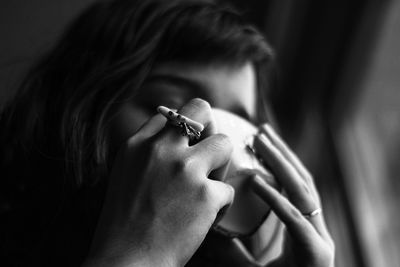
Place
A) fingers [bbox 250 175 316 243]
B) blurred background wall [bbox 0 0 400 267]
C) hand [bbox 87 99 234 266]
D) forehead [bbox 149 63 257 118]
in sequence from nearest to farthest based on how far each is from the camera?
hand [bbox 87 99 234 266] → fingers [bbox 250 175 316 243] → forehead [bbox 149 63 257 118] → blurred background wall [bbox 0 0 400 267]

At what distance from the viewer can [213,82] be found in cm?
67

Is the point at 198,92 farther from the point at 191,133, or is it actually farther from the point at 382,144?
the point at 382,144

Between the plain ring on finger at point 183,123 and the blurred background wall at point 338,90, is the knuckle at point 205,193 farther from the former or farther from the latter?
the blurred background wall at point 338,90

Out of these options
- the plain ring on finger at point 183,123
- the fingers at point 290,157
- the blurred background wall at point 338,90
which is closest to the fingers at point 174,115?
the plain ring on finger at point 183,123

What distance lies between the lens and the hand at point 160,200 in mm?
426

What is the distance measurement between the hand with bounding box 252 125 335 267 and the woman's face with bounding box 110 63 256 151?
0.29 feet

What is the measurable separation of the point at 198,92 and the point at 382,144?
1.84 feet

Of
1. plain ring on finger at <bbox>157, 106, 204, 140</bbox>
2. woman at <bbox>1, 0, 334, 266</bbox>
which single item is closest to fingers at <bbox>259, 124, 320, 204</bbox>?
woman at <bbox>1, 0, 334, 266</bbox>

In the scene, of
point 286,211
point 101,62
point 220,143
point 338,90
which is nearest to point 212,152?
point 220,143

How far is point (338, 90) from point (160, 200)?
85 centimetres

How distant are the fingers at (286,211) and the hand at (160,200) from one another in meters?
0.08

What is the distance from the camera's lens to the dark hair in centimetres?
63

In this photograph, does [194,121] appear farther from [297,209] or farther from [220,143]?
[297,209]

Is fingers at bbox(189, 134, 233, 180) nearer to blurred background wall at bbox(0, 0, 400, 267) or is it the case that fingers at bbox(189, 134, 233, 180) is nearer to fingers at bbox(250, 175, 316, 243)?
fingers at bbox(250, 175, 316, 243)
